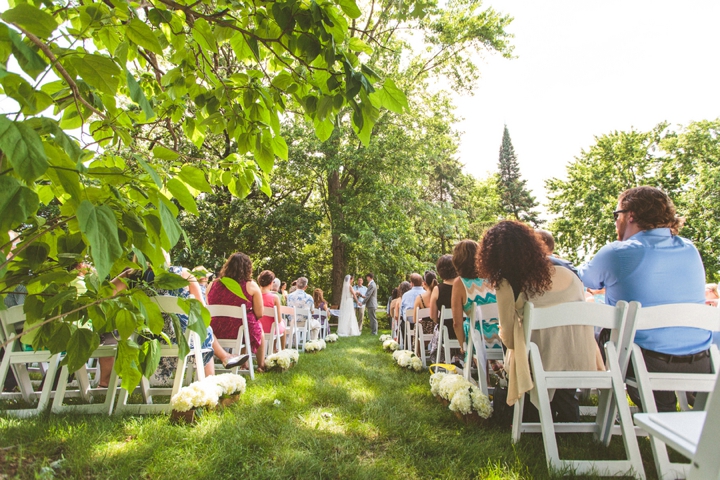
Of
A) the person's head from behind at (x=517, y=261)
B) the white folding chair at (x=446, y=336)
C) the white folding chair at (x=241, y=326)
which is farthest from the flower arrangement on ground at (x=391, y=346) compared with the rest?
the person's head from behind at (x=517, y=261)

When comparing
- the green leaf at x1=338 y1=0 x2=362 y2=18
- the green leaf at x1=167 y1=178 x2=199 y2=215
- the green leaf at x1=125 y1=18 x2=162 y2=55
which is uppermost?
the green leaf at x1=338 y1=0 x2=362 y2=18

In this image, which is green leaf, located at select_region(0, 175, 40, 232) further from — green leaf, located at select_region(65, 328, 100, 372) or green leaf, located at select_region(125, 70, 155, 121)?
green leaf, located at select_region(65, 328, 100, 372)

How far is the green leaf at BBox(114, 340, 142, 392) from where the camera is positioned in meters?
1.20

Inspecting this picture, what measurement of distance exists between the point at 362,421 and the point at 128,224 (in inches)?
117

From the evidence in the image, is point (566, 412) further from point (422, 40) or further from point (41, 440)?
point (422, 40)

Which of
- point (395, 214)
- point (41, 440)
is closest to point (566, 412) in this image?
point (41, 440)

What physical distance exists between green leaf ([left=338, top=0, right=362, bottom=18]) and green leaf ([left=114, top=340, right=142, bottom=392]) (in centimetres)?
124

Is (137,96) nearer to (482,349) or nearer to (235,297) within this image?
(482,349)

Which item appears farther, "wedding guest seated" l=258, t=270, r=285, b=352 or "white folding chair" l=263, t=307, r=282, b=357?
"wedding guest seated" l=258, t=270, r=285, b=352

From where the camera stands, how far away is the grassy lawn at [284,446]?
2357 mm

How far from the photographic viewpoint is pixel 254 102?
1774 millimetres

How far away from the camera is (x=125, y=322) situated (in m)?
1.15

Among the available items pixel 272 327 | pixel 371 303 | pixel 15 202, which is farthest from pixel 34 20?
pixel 371 303

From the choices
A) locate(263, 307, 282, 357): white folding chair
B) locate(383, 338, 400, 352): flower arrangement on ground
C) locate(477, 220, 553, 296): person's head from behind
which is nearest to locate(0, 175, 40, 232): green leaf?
locate(477, 220, 553, 296): person's head from behind
